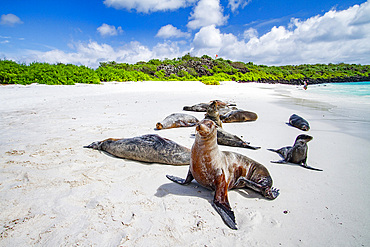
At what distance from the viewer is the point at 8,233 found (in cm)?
178

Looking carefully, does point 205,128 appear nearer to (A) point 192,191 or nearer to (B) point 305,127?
(A) point 192,191

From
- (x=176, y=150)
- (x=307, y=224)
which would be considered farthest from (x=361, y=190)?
(x=176, y=150)

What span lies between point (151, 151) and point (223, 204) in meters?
1.80

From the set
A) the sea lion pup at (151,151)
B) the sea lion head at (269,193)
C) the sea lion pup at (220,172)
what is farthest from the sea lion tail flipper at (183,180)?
the sea lion head at (269,193)

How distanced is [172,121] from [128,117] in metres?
1.88

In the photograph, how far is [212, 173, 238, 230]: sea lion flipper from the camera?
83.7 inches

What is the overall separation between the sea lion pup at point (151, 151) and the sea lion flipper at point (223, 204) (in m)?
1.28

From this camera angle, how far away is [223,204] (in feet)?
7.71

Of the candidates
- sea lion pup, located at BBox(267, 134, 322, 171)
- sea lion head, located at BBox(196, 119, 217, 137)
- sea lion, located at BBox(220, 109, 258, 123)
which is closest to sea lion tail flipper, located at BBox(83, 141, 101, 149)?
sea lion head, located at BBox(196, 119, 217, 137)

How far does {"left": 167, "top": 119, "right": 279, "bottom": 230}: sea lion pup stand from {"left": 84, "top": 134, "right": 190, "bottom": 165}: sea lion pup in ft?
2.53

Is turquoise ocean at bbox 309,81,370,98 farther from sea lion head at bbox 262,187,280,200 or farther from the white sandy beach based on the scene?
sea lion head at bbox 262,187,280,200

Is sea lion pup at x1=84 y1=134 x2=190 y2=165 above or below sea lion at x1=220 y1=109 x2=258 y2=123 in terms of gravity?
above

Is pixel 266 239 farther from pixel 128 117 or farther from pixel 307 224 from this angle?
pixel 128 117

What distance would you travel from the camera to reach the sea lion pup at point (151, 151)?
3.68m
